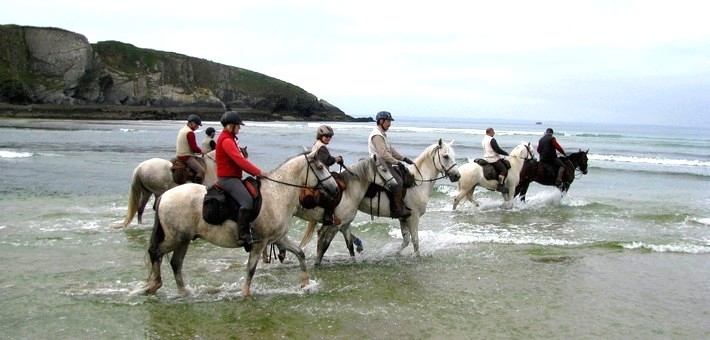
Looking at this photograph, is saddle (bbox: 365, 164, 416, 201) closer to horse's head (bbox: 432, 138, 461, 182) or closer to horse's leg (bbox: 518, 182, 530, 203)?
horse's head (bbox: 432, 138, 461, 182)

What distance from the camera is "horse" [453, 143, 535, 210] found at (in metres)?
15.8

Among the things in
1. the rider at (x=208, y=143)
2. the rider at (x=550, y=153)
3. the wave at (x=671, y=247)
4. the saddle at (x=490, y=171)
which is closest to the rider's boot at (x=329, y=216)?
the rider at (x=208, y=143)

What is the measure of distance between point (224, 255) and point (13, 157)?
20909mm

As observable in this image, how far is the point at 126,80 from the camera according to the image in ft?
323

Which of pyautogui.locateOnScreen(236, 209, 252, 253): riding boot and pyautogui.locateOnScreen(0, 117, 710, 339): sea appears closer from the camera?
pyautogui.locateOnScreen(0, 117, 710, 339): sea

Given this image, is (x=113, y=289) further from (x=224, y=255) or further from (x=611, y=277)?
(x=611, y=277)

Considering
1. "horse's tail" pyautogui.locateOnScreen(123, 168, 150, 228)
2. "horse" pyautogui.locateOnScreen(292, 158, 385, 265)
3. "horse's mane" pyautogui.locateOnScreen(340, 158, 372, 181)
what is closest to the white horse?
"horse's tail" pyautogui.locateOnScreen(123, 168, 150, 228)

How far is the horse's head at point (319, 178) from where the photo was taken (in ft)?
25.0

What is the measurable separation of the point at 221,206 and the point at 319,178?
1401mm

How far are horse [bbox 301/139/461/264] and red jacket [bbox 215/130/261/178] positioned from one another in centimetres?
230

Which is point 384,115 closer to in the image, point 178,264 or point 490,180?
point 178,264

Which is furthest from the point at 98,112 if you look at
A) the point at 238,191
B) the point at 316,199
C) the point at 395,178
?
the point at 238,191

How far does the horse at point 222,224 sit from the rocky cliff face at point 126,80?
82.4 m

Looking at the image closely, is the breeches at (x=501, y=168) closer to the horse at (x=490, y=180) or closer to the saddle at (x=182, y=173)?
the horse at (x=490, y=180)
